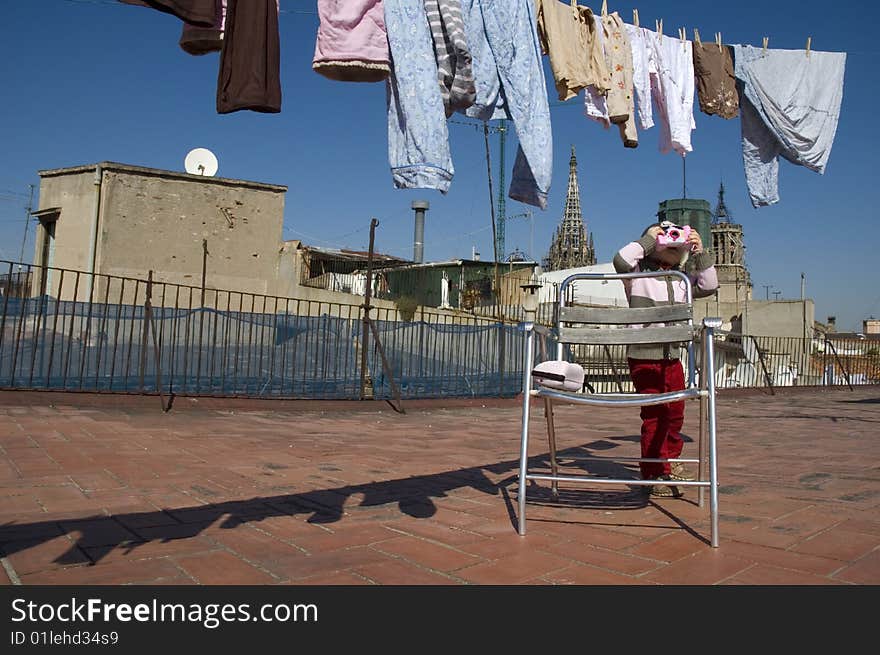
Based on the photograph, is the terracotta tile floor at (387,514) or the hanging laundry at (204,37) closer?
the terracotta tile floor at (387,514)

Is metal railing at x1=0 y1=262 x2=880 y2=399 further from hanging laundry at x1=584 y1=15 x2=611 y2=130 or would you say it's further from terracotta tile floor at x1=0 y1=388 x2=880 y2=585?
hanging laundry at x1=584 y1=15 x2=611 y2=130

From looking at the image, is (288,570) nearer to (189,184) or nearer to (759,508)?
(759,508)

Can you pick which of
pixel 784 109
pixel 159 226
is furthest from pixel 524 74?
pixel 159 226

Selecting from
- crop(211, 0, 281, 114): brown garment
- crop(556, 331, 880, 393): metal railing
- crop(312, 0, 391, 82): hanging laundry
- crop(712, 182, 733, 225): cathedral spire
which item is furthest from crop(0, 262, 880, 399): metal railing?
crop(712, 182, 733, 225): cathedral spire

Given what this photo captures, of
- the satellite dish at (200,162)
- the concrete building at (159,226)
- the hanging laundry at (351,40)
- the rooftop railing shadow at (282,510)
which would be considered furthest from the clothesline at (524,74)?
the satellite dish at (200,162)

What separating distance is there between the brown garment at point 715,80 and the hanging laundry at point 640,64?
573mm

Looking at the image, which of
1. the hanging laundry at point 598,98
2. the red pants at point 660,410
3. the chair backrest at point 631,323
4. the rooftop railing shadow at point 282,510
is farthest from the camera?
the hanging laundry at point 598,98

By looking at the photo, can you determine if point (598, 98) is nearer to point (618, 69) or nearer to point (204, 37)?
point (618, 69)

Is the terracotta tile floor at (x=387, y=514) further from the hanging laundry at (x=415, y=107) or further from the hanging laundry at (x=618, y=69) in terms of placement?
the hanging laundry at (x=618, y=69)

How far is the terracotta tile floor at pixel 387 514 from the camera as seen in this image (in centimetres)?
226

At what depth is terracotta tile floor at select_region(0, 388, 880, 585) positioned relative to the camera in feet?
7.41

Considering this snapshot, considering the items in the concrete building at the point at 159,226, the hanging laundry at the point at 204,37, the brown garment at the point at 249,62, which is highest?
the concrete building at the point at 159,226

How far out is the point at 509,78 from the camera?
3619mm
